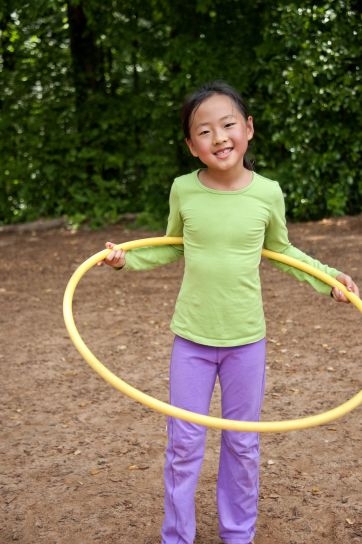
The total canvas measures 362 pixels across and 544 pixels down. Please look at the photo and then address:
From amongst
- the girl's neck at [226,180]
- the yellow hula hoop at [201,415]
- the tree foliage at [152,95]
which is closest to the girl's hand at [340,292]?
the yellow hula hoop at [201,415]

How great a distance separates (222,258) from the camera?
296cm

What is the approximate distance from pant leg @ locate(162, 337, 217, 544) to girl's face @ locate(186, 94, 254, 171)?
0.68 m

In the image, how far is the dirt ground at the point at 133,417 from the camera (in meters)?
3.63

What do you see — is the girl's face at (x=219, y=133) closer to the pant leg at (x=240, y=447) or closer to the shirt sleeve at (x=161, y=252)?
the shirt sleeve at (x=161, y=252)

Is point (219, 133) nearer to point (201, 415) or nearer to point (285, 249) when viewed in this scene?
point (285, 249)

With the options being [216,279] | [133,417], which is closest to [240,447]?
[216,279]

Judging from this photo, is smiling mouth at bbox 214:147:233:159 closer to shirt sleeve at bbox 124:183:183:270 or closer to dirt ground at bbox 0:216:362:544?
shirt sleeve at bbox 124:183:183:270

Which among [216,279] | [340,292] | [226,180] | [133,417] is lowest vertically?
[133,417]

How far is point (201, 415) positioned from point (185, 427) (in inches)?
10.6

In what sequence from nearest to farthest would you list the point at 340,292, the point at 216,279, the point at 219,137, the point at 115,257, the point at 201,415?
Result: the point at 201,415
the point at 219,137
the point at 216,279
the point at 115,257
the point at 340,292

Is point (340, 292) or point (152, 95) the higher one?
point (152, 95)

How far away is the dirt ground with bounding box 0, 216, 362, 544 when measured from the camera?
3.63 meters

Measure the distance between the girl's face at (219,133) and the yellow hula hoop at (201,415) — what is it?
422 mm

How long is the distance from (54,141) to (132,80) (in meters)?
1.37
